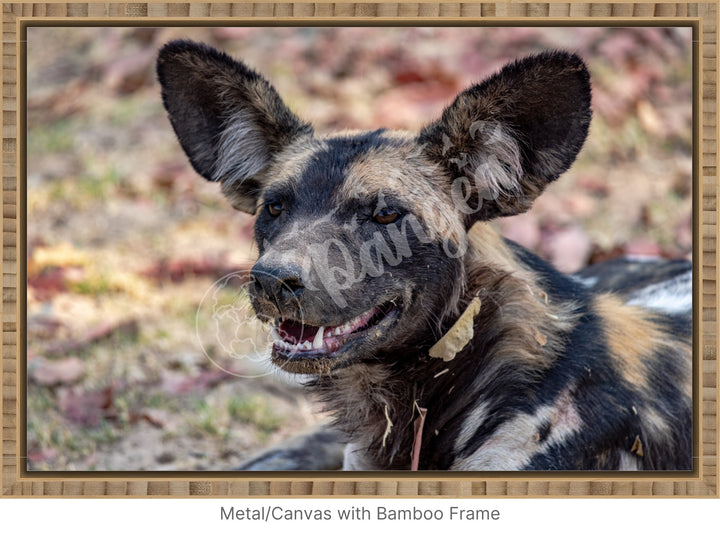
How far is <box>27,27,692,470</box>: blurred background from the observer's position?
491 centimetres

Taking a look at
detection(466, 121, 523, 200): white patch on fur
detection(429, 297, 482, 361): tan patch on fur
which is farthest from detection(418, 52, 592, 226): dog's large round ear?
detection(429, 297, 482, 361): tan patch on fur

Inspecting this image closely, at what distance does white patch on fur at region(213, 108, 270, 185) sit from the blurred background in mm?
661

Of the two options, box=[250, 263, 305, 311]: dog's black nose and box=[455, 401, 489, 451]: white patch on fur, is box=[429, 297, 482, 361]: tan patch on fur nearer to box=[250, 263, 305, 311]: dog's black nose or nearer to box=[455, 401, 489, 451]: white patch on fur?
box=[455, 401, 489, 451]: white patch on fur

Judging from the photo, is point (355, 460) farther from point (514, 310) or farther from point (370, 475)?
point (514, 310)

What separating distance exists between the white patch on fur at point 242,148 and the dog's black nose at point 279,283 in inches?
37.6

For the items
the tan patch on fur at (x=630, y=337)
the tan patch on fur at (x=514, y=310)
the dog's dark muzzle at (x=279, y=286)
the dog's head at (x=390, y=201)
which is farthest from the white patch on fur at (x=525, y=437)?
the dog's dark muzzle at (x=279, y=286)

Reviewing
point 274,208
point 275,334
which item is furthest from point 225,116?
point 275,334

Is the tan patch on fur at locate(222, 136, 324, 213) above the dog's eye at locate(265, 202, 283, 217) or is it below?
above

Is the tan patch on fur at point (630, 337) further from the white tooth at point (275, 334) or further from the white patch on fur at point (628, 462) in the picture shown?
the white tooth at point (275, 334)

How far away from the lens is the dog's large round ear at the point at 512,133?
329 cm

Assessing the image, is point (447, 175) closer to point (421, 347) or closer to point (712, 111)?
point (421, 347)

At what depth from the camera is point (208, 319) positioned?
19.6 feet

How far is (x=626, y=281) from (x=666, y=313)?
2.52ft

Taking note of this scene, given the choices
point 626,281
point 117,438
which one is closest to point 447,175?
point 626,281
